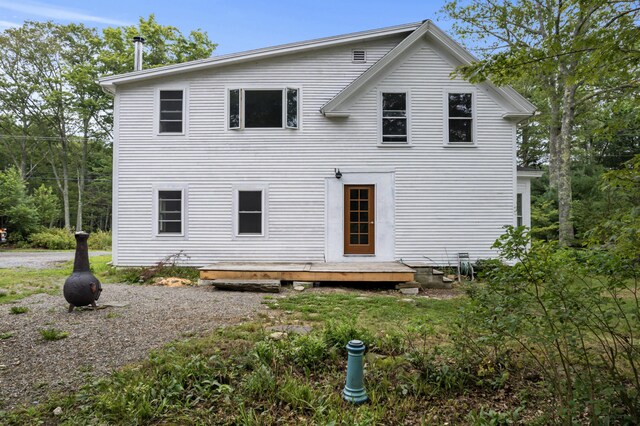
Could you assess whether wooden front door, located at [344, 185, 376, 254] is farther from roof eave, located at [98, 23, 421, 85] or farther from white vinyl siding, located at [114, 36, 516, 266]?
roof eave, located at [98, 23, 421, 85]

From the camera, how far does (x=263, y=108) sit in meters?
10.1

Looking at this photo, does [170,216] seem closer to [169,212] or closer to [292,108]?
[169,212]

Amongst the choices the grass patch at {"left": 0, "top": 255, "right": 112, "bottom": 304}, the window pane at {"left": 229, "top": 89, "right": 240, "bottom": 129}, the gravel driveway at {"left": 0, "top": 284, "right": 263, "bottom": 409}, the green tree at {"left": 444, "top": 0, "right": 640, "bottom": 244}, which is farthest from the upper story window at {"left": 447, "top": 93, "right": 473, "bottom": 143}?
the grass patch at {"left": 0, "top": 255, "right": 112, "bottom": 304}

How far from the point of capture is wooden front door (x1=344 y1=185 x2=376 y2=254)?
9.80 metres

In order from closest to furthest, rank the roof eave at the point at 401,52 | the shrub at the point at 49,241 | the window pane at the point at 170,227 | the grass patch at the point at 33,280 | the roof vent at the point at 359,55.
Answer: the grass patch at the point at 33,280 → the roof eave at the point at 401,52 → the window pane at the point at 170,227 → the roof vent at the point at 359,55 → the shrub at the point at 49,241

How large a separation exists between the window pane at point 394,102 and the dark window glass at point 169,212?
600cm

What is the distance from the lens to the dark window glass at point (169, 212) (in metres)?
10.0

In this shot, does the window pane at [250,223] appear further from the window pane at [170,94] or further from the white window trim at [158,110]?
the window pane at [170,94]

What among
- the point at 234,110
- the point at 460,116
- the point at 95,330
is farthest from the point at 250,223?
the point at 460,116

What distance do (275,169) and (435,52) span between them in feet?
17.2

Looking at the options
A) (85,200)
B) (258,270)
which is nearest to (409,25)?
(258,270)

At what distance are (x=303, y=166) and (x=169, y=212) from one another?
382 centimetres

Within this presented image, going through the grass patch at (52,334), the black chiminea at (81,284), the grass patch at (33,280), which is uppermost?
the black chiminea at (81,284)

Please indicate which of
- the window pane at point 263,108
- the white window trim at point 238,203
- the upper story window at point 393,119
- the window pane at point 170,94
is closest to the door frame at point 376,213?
the upper story window at point 393,119
